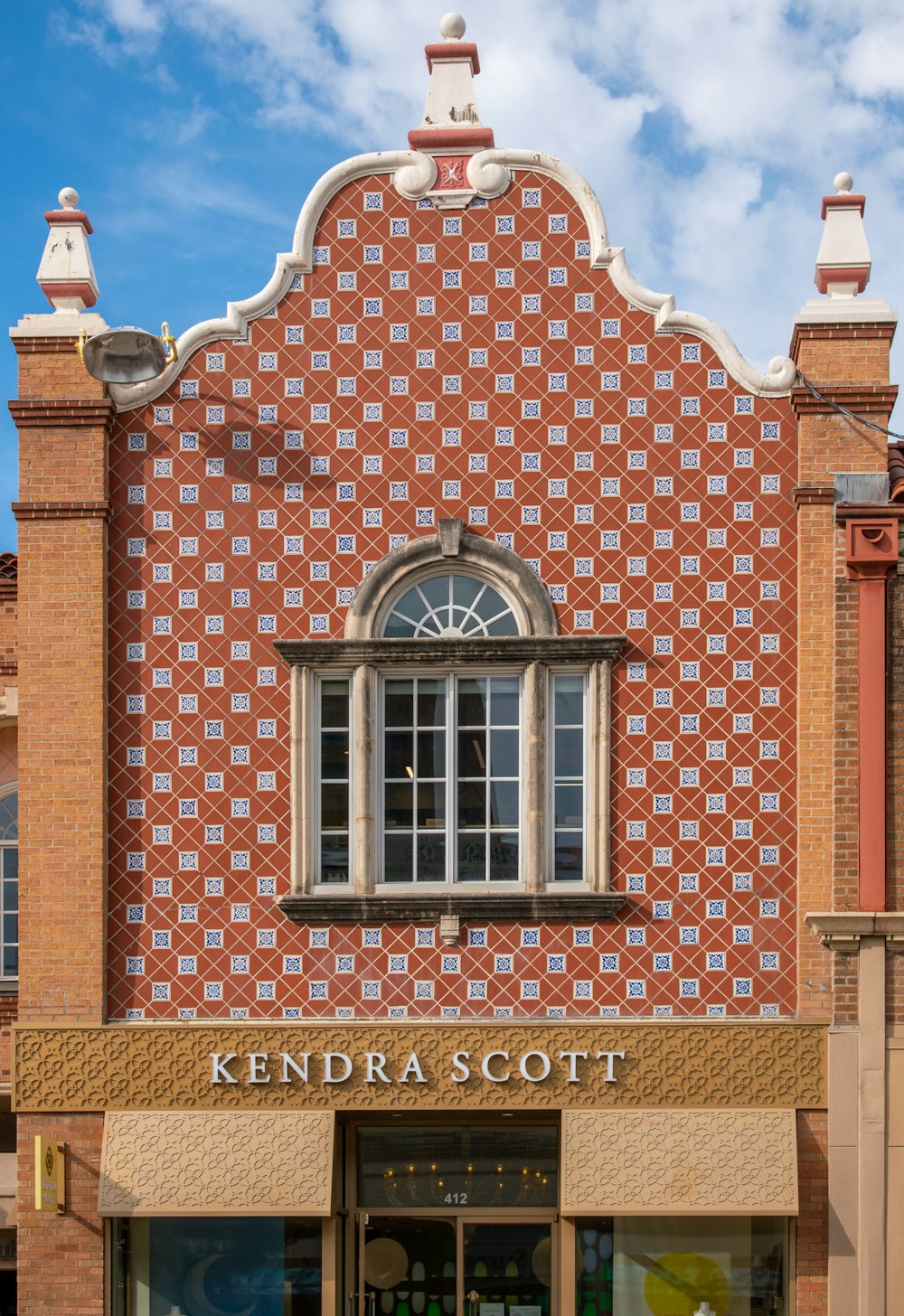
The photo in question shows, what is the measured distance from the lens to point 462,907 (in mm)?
16453

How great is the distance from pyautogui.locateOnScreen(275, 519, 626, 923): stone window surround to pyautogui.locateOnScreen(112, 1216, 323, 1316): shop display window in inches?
112

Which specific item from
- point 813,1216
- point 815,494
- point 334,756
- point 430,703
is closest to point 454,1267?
point 813,1216

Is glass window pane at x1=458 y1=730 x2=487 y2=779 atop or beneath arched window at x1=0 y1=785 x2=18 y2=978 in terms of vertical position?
atop

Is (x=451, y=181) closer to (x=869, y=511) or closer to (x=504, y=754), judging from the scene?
(x=869, y=511)

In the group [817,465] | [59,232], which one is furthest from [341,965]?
[59,232]

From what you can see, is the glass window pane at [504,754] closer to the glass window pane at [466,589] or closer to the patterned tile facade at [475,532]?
the patterned tile facade at [475,532]

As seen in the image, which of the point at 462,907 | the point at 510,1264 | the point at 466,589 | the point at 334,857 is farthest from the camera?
the point at 466,589

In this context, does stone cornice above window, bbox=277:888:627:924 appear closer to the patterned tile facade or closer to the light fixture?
the patterned tile facade

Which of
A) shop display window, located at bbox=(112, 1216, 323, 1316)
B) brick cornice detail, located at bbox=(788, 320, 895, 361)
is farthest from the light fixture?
shop display window, located at bbox=(112, 1216, 323, 1316)

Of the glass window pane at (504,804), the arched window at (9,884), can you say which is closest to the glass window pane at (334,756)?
the glass window pane at (504,804)

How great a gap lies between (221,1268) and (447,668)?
5784 millimetres

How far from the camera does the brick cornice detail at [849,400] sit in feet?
55.1

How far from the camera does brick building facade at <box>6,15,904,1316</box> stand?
1625 centimetres

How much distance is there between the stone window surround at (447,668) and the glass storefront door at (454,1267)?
9.36ft
